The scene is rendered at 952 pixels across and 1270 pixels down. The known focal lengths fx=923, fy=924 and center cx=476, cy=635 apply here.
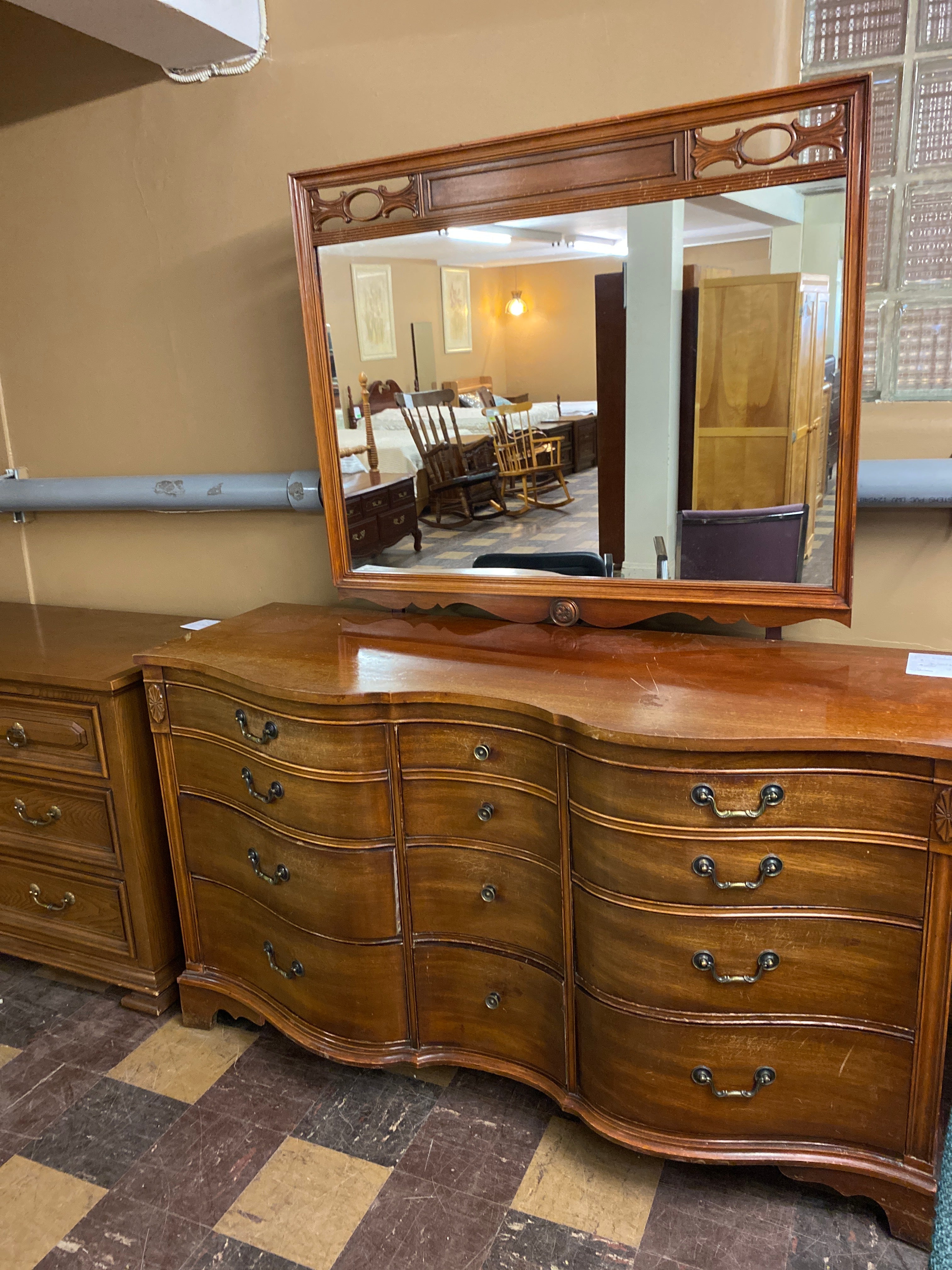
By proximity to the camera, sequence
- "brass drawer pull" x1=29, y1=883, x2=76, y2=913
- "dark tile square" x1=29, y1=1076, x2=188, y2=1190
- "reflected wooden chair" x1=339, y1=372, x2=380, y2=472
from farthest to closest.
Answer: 1. "brass drawer pull" x1=29, y1=883, x2=76, y2=913
2. "reflected wooden chair" x1=339, y1=372, x2=380, y2=472
3. "dark tile square" x1=29, y1=1076, x2=188, y2=1190

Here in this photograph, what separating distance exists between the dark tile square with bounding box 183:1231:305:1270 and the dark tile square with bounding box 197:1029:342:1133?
254mm

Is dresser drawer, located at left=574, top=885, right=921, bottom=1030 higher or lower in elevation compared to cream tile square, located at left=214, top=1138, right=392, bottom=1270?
higher

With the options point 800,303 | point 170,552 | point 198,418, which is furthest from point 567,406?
point 170,552

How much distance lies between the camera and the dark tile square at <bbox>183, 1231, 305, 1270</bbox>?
161cm

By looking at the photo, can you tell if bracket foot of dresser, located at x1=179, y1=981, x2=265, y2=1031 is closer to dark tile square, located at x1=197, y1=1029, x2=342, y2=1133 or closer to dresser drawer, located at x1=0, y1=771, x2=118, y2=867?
dark tile square, located at x1=197, y1=1029, x2=342, y2=1133

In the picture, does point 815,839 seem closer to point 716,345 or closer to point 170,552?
point 716,345

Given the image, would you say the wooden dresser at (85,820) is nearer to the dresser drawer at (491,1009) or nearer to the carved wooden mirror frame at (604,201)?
the carved wooden mirror frame at (604,201)

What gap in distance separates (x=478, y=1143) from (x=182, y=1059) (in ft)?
2.39

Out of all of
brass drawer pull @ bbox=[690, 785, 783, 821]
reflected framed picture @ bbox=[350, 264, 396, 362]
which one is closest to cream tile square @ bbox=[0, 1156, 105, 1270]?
brass drawer pull @ bbox=[690, 785, 783, 821]

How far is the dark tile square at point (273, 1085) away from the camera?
76.4 inches

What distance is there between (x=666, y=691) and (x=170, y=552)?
162 cm

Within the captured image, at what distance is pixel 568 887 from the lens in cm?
166

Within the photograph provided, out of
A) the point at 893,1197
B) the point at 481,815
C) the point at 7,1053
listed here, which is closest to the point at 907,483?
the point at 481,815

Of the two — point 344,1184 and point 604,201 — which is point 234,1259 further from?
point 604,201
